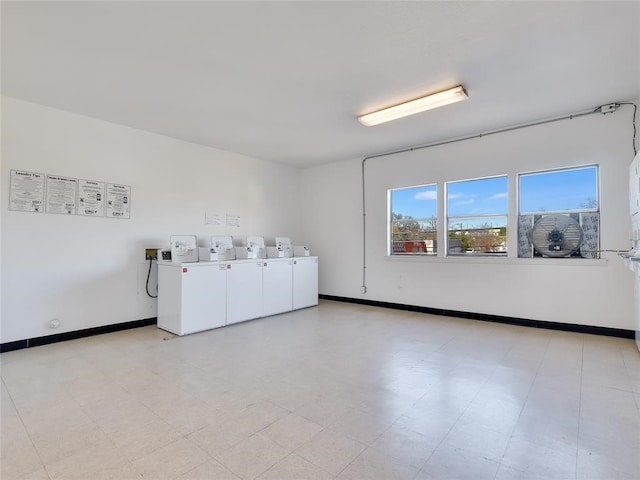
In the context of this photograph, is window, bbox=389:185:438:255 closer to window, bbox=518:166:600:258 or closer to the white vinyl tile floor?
window, bbox=518:166:600:258

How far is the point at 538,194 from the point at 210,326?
15.6 feet

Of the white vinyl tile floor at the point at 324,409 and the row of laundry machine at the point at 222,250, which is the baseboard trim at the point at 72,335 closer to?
the white vinyl tile floor at the point at 324,409

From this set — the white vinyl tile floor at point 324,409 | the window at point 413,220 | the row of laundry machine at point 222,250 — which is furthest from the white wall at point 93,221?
the window at point 413,220

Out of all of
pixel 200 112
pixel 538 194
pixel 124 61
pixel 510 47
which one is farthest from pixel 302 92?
pixel 538 194

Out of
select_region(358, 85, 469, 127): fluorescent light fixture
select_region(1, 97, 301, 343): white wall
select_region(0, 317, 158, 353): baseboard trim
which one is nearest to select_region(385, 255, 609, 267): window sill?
select_region(358, 85, 469, 127): fluorescent light fixture

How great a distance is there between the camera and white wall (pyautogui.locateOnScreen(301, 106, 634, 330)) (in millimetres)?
3746

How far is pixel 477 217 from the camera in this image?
15.6 ft

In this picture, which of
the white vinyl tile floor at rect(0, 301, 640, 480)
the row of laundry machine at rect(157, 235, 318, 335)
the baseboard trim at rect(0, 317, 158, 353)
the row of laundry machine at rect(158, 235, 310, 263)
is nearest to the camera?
the white vinyl tile floor at rect(0, 301, 640, 480)

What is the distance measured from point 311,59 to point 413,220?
136 inches

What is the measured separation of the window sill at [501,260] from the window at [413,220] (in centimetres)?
19

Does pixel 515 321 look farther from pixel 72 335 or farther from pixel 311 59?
pixel 72 335

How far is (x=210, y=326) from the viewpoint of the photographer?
426 centimetres

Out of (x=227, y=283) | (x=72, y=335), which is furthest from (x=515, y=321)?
(x=72, y=335)

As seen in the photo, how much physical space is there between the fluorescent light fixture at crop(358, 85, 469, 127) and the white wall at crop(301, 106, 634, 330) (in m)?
1.58
